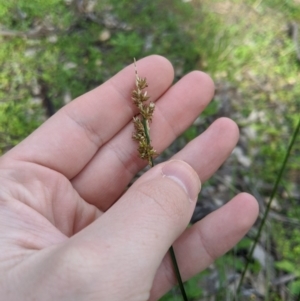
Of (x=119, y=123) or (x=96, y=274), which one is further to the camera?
(x=119, y=123)

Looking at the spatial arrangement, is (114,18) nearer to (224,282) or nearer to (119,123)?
(119,123)

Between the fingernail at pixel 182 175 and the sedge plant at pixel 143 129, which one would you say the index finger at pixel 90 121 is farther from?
the fingernail at pixel 182 175

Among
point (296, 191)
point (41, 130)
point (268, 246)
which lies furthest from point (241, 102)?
point (41, 130)

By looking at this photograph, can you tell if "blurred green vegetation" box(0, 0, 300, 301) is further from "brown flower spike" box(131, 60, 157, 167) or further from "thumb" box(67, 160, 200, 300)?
"thumb" box(67, 160, 200, 300)

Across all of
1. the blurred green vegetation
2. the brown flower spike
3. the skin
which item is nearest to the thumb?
the skin

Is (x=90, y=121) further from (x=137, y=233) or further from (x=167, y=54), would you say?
(x=167, y=54)

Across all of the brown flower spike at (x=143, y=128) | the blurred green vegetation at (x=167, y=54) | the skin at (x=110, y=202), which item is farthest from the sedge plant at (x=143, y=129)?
the blurred green vegetation at (x=167, y=54)

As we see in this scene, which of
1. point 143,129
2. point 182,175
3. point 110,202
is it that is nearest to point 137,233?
point 182,175

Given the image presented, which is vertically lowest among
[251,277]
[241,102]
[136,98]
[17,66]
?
[251,277]
